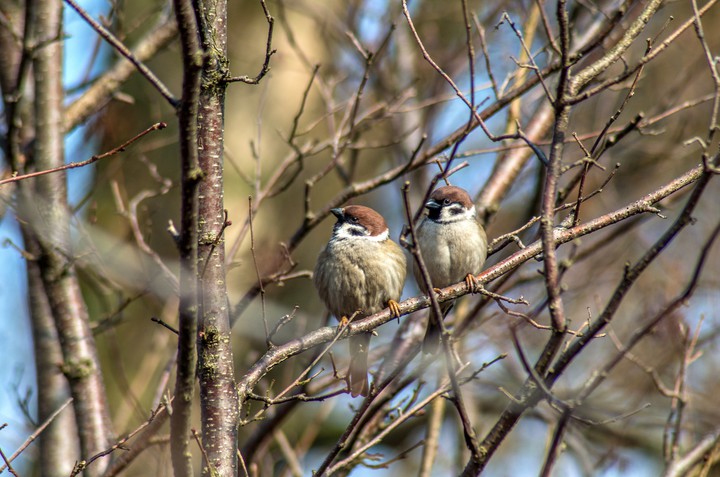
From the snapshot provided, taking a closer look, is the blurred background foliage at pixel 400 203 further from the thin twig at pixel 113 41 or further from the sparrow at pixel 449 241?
the thin twig at pixel 113 41

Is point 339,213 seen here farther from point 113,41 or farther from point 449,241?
point 113,41

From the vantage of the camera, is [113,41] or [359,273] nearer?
[113,41]

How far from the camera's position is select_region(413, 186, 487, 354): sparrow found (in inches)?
188

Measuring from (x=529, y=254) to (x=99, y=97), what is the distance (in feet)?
9.22

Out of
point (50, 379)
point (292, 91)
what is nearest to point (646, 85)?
point (292, 91)

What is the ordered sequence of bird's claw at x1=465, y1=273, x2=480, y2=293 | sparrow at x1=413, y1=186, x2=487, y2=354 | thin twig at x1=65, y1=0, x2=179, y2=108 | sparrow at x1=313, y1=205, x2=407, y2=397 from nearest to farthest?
1. thin twig at x1=65, y1=0, x2=179, y2=108
2. bird's claw at x1=465, y1=273, x2=480, y2=293
3. sparrow at x1=313, y1=205, x2=407, y2=397
4. sparrow at x1=413, y1=186, x2=487, y2=354

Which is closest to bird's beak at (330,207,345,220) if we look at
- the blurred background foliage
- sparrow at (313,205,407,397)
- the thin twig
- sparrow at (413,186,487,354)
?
sparrow at (313,205,407,397)

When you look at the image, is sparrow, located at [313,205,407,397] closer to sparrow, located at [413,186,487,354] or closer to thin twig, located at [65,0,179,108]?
sparrow, located at [413,186,487,354]

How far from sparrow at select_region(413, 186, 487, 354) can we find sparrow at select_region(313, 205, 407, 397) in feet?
0.63

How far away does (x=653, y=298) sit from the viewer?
24.6ft

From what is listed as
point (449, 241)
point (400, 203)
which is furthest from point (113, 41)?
point (400, 203)

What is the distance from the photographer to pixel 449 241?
481cm

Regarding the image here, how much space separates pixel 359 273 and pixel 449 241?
60 centimetres

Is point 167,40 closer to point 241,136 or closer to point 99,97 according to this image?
point 99,97
